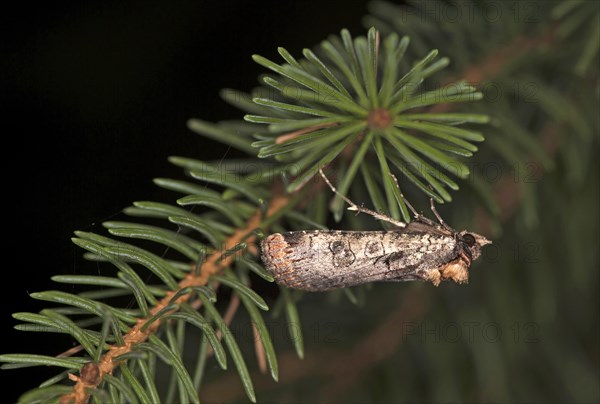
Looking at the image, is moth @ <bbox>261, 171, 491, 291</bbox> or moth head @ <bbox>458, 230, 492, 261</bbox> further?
moth head @ <bbox>458, 230, 492, 261</bbox>

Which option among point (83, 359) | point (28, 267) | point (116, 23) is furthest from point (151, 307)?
point (116, 23)

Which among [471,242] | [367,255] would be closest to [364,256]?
[367,255]

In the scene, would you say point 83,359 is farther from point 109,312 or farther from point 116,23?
point 116,23

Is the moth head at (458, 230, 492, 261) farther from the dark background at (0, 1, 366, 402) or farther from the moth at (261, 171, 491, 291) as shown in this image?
the dark background at (0, 1, 366, 402)

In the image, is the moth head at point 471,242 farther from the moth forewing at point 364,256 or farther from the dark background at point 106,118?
the dark background at point 106,118

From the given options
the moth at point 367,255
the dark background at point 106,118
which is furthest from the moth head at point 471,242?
the dark background at point 106,118

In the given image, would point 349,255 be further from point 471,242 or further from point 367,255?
point 471,242

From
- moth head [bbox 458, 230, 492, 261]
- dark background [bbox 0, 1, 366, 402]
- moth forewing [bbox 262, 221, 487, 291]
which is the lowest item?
moth forewing [bbox 262, 221, 487, 291]

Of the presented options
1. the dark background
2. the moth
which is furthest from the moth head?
the dark background

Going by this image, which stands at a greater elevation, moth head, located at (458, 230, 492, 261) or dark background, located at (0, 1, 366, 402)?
dark background, located at (0, 1, 366, 402)
